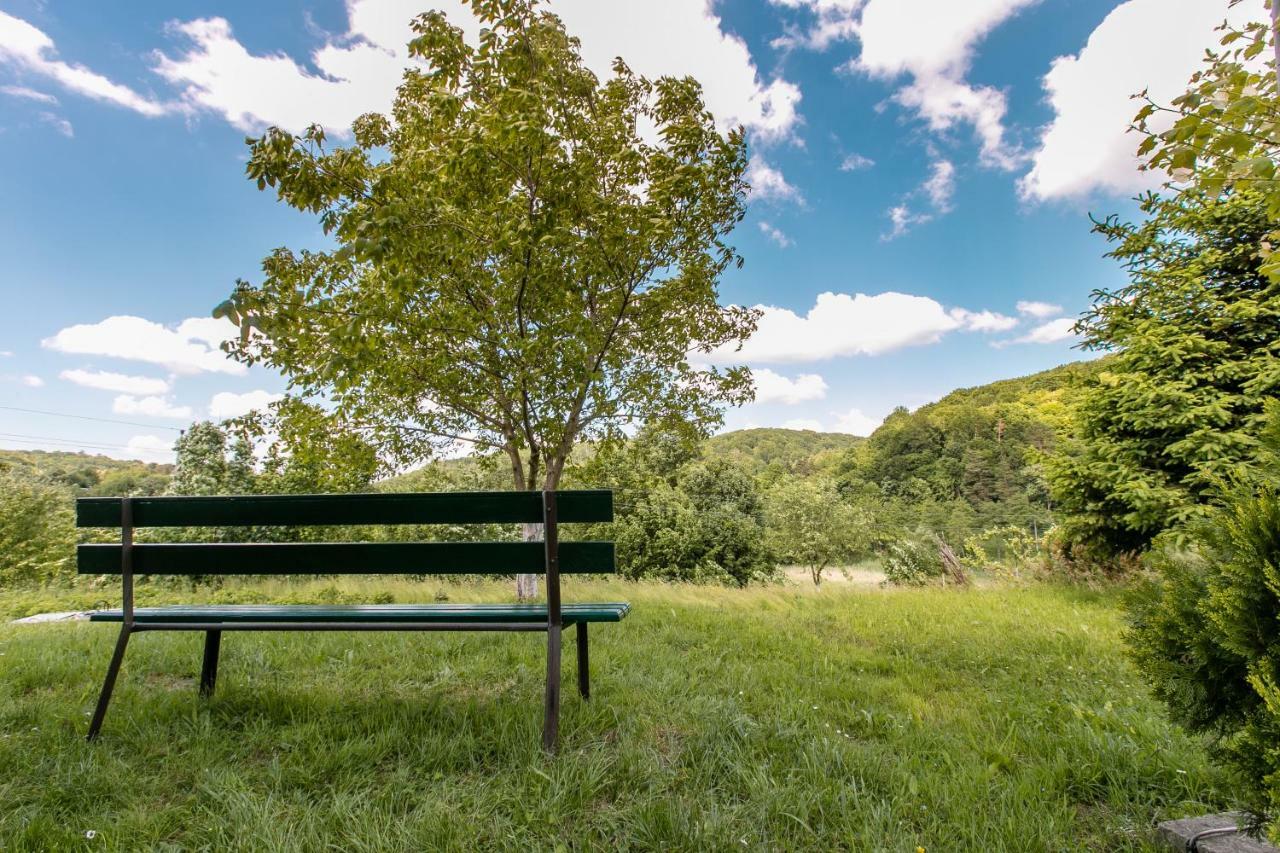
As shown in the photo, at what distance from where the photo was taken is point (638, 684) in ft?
9.25

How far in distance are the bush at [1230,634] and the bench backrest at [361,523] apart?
1.85 meters

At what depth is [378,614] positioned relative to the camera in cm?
238

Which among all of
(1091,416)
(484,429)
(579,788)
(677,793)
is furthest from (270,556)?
(1091,416)

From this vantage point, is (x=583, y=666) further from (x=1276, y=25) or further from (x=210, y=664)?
(x=1276, y=25)

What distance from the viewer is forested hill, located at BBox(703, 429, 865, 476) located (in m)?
51.8

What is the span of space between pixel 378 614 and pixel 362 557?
276 mm

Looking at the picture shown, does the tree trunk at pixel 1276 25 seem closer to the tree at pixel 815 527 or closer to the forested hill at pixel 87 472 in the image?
the tree at pixel 815 527

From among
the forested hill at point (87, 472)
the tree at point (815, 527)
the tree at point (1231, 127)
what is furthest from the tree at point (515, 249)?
the forested hill at point (87, 472)

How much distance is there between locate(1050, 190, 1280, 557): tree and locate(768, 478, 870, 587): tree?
24.9m

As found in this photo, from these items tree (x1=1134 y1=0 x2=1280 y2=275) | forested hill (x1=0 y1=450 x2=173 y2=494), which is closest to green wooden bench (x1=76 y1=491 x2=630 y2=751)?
tree (x1=1134 y1=0 x2=1280 y2=275)

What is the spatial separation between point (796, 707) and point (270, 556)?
266 centimetres

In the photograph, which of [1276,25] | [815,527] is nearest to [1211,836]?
[1276,25]

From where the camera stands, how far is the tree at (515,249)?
4379 mm

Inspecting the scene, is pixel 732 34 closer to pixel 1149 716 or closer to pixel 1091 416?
pixel 1091 416
